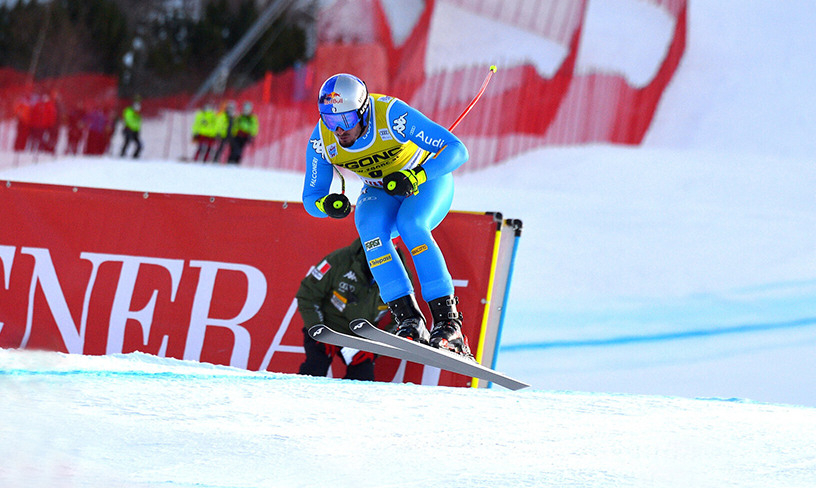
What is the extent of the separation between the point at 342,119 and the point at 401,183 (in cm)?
47

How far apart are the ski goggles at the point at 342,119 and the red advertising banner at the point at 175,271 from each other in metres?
1.21

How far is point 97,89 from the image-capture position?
23.6 metres

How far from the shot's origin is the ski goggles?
444cm

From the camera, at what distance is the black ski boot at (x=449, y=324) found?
437 centimetres

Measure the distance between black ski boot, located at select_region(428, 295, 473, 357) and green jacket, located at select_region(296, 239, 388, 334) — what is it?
0.84m

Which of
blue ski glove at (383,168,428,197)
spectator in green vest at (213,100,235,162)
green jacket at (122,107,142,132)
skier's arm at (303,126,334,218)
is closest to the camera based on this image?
blue ski glove at (383,168,428,197)

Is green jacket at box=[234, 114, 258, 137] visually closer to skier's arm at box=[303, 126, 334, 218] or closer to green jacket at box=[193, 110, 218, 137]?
green jacket at box=[193, 110, 218, 137]

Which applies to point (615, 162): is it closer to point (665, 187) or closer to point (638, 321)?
point (665, 187)

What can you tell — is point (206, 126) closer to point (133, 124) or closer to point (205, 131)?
point (205, 131)

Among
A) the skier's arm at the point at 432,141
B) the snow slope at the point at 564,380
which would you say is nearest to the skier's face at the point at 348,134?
the skier's arm at the point at 432,141

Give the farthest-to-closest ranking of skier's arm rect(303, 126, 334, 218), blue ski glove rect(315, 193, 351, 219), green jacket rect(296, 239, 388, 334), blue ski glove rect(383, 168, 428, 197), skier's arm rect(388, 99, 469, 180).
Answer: green jacket rect(296, 239, 388, 334)
skier's arm rect(303, 126, 334, 218)
blue ski glove rect(315, 193, 351, 219)
skier's arm rect(388, 99, 469, 180)
blue ski glove rect(383, 168, 428, 197)

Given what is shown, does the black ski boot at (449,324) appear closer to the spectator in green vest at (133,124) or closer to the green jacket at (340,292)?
the green jacket at (340,292)

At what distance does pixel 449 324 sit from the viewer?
4.41m

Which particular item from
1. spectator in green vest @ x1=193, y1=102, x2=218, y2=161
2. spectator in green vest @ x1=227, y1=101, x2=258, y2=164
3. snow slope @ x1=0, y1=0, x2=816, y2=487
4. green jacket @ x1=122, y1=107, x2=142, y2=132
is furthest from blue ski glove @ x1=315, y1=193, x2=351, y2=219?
green jacket @ x1=122, y1=107, x2=142, y2=132
